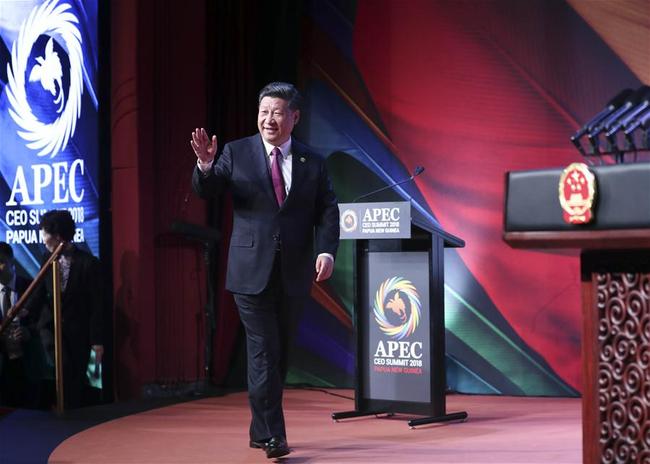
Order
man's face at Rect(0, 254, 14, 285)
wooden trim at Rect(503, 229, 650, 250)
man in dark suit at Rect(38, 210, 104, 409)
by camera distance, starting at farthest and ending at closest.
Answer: man's face at Rect(0, 254, 14, 285), man in dark suit at Rect(38, 210, 104, 409), wooden trim at Rect(503, 229, 650, 250)

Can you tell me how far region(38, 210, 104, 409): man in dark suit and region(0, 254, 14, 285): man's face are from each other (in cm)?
25

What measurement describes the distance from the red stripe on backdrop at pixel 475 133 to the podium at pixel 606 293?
4.13 metres

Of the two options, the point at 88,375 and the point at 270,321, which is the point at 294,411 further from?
the point at 270,321

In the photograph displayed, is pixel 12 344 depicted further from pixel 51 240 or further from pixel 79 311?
pixel 51 240

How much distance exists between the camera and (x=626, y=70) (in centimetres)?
537

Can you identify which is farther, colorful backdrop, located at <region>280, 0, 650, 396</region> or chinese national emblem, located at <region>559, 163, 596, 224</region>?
colorful backdrop, located at <region>280, 0, 650, 396</region>

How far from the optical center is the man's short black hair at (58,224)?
5.58 metres

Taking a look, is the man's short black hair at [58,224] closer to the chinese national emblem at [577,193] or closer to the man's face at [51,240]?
the man's face at [51,240]

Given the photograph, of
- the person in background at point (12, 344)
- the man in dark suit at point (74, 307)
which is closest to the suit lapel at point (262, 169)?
the man in dark suit at point (74, 307)

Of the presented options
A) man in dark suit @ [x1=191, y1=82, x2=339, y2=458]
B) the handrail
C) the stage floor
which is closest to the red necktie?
man in dark suit @ [x1=191, y1=82, x2=339, y2=458]

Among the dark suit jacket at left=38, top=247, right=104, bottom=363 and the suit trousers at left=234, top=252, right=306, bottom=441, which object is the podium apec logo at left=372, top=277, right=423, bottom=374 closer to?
the suit trousers at left=234, top=252, right=306, bottom=441

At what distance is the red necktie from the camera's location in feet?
12.3

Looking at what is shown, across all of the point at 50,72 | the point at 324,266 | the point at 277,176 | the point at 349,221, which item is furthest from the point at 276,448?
the point at 50,72

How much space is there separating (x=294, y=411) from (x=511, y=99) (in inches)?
85.5
